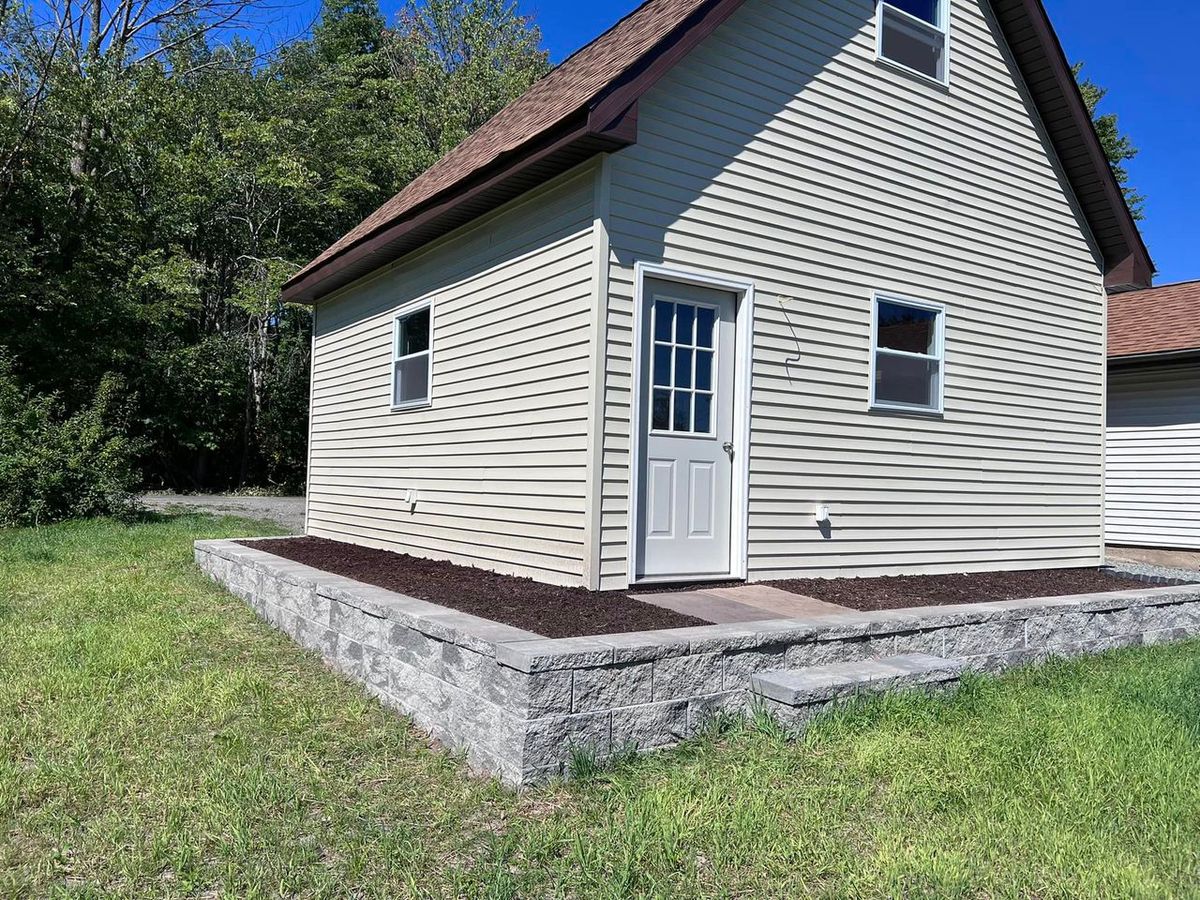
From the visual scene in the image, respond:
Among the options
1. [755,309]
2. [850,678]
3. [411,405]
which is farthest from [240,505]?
[850,678]

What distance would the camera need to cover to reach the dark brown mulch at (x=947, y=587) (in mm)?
6066

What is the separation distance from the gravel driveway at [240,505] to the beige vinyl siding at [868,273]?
24.5 ft

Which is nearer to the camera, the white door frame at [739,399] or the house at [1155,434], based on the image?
the white door frame at [739,399]

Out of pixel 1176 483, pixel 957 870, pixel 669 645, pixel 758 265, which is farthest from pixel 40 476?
pixel 1176 483

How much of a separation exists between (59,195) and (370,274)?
39.4 ft

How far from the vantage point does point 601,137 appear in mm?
5434

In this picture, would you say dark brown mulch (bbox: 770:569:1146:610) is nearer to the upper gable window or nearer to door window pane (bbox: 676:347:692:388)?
door window pane (bbox: 676:347:692:388)

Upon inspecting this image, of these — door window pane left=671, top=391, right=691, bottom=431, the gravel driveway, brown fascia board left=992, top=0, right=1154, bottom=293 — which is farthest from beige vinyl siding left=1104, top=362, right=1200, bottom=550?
the gravel driveway

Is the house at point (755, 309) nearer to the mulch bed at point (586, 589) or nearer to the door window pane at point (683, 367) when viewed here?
the door window pane at point (683, 367)

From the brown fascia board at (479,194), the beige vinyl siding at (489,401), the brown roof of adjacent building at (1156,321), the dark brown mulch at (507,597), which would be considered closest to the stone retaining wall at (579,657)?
the dark brown mulch at (507,597)

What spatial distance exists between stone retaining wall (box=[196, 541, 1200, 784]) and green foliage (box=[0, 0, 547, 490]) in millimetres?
13357

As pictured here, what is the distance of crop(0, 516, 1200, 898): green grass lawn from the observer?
2.74m

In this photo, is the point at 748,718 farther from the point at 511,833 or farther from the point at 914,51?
the point at 914,51

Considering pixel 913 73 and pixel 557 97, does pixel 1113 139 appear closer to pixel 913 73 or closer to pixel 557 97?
pixel 913 73
